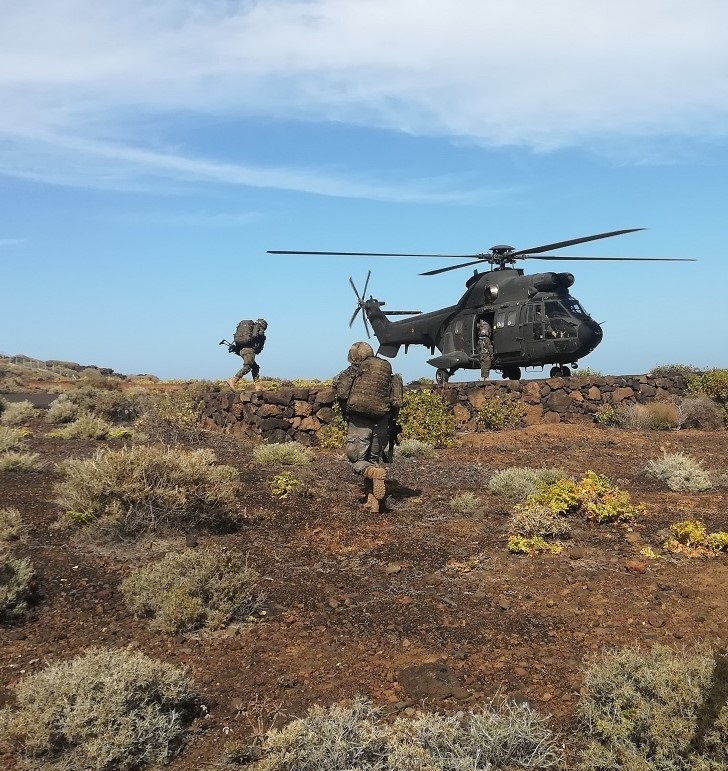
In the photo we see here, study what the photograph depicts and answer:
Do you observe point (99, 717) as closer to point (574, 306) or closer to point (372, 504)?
point (372, 504)

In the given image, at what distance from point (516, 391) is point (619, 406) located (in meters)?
2.66

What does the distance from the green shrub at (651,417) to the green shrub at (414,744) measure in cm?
1418

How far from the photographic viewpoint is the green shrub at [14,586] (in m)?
5.55

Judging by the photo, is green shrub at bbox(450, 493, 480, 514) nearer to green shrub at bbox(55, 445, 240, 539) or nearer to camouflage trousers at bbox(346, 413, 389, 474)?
A: camouflage trousers at bbox(346, 413, 389, 474)

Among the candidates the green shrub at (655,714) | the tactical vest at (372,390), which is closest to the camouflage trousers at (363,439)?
the tactical vest at (372,390)

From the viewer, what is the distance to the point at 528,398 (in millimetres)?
17734

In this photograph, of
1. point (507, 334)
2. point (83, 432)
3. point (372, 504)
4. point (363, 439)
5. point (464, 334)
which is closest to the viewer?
point (372, 504)

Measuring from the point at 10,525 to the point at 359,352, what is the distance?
15.0ft

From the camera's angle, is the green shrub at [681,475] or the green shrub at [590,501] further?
the green shrub at [681,475]

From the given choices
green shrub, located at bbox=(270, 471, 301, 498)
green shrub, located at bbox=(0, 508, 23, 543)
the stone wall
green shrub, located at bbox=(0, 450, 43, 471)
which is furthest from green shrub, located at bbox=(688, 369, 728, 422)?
green shrub, located at bbox=(0, 508, 23, 543)

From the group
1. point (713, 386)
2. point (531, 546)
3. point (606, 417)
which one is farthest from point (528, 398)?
point (531, 546)

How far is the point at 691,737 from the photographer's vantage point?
3400 mm

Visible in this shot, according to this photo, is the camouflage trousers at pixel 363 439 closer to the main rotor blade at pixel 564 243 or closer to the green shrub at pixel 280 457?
the green shrub at pixel 280 457

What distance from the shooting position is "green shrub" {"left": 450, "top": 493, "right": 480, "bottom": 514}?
880cm
